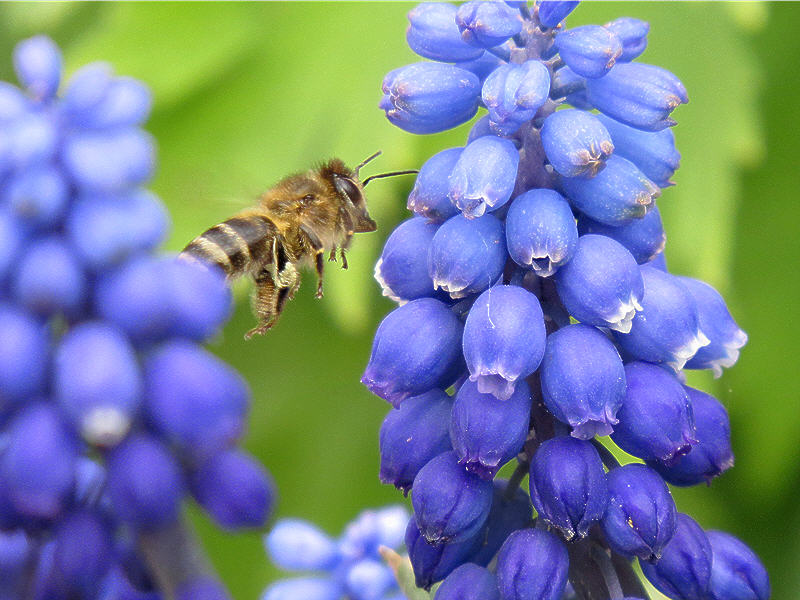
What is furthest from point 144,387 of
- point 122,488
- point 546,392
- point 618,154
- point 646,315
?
point 618,154

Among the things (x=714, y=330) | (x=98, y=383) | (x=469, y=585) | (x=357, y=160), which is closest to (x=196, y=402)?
(x=98, y=383)

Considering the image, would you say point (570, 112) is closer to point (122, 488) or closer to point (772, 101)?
point (122, 488)

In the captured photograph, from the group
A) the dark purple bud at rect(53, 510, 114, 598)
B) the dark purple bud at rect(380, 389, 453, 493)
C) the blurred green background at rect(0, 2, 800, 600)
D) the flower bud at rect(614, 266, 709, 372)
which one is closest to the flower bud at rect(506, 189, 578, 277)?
the flower bud at rect(614, 266, 709, 372)

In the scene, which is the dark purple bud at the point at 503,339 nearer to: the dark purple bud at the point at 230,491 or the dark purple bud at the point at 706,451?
the dark purple bud at the point at 706,451

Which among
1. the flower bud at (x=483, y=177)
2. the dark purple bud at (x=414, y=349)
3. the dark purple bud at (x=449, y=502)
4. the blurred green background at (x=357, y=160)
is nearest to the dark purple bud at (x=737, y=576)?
the dark purple bud at (x=449, y=502)

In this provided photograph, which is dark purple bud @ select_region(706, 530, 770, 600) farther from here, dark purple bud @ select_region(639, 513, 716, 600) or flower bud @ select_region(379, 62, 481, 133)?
flower bud @ select_region(379, 62, 481, 133)

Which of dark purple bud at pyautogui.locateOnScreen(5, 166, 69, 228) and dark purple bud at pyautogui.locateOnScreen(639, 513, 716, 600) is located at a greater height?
dark purple bud at pyautogui.locateOnScreen(5, 166, 69, 228)

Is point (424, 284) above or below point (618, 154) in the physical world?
below
